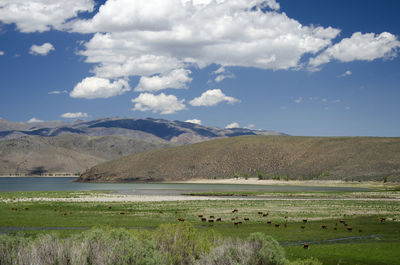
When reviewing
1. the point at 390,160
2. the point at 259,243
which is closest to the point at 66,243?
the point at 259,243

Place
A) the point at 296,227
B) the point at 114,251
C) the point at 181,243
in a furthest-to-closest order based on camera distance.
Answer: the point at 296,227 < the point at 181,243 < the point at 114,251

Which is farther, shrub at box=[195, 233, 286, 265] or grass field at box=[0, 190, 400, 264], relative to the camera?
grass field at box=[0, 190, 400, 264]

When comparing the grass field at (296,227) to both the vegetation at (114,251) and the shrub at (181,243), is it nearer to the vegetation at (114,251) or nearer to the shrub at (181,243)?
the vegetation at (114,251)

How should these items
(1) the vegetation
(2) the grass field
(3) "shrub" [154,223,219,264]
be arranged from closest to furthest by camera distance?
(1) the vegetation
(3) "shrub" [154,223,219,264]
(2) the grass field

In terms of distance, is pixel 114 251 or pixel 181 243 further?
pixel 181 243

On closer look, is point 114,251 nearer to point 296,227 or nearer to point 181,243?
point 181,243

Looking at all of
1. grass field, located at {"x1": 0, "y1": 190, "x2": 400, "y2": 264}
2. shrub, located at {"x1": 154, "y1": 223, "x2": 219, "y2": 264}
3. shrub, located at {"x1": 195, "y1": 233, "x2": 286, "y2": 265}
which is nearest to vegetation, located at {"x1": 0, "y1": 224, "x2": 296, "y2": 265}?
shrub, located at {"x1": 195, "y1": 233, "x2": 286, "y2": 265}

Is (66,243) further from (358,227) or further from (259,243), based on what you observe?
(358,227)

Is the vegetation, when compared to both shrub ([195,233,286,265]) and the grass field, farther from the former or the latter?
the grass field

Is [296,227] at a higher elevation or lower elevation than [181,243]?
lower

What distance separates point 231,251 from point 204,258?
1.04 meters

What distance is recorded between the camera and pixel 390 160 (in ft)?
582

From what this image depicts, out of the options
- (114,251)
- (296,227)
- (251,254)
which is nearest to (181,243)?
(114,251)

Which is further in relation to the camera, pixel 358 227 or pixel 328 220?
pixel 328 220
